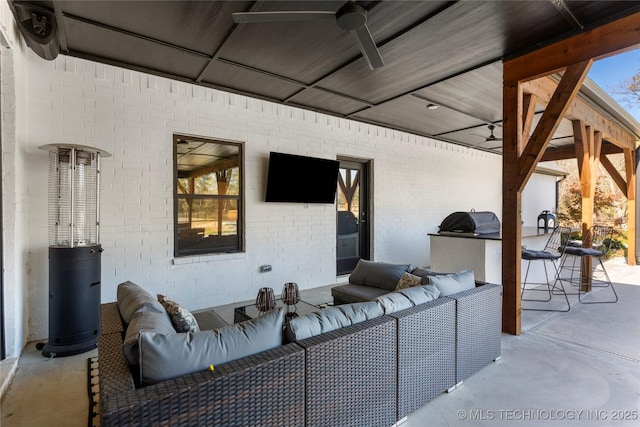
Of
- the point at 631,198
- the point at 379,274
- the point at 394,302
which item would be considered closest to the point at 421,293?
the point at 394,302

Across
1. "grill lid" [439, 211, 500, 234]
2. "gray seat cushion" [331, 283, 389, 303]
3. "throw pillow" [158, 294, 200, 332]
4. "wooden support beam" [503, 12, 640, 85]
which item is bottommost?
"gray seat cushion" [331, 283, 389, 303]

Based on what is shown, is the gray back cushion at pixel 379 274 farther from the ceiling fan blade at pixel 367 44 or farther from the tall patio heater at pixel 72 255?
the tall patio heater at pixel 72 255

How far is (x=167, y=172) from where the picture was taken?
3.80 meters

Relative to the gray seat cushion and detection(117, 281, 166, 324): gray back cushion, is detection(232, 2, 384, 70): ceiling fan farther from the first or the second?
the gray seat cushion

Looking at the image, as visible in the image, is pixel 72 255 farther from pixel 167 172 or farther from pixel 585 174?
pixel 585 174

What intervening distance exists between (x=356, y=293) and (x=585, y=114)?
477 cm

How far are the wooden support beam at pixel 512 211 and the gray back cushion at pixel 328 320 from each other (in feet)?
7.11

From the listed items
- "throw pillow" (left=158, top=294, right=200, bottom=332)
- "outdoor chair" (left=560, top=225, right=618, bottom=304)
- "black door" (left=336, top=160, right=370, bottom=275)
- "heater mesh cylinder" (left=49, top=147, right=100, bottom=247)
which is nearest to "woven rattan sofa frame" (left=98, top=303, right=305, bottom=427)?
"throw pillow" (left=158, top=294, right=200, bottom=332)

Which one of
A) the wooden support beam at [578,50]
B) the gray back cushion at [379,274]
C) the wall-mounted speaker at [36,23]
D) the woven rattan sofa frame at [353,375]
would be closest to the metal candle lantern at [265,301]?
the woven rattan sofa frame at [353,375]

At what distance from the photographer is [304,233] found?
5.01m

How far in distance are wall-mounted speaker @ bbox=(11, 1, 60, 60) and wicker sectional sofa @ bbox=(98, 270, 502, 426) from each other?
2294mm

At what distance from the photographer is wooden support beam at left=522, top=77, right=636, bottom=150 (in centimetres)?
355

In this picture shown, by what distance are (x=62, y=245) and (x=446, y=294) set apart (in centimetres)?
343

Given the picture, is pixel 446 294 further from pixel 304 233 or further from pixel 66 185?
pixel 66 185
